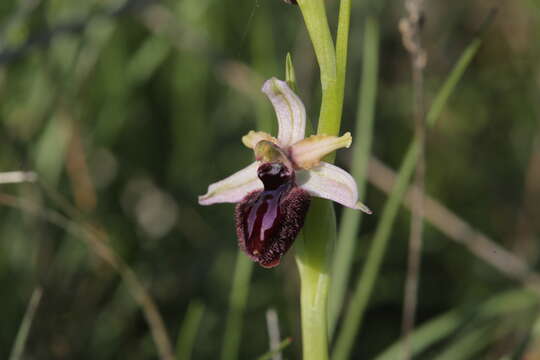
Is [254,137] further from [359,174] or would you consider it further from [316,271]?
[359,174]

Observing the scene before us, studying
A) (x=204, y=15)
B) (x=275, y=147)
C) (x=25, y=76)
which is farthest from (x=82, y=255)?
(x=275, y=147)

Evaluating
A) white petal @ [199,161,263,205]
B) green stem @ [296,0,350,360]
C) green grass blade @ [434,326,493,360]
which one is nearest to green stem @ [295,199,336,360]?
green stem @ [296,0,350,360]

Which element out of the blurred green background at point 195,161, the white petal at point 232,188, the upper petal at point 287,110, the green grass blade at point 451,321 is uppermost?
the blurred green background at point 195,161

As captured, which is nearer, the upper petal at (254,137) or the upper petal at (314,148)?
the upper petal at (314,148)

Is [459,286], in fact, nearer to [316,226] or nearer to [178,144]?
[178,144]

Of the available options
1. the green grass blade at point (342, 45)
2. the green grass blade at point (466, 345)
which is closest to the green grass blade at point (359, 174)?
the green grass blade at point (466, 345)

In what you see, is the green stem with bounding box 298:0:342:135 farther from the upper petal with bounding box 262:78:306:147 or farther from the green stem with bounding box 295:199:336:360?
the green stem with bounding box 295:199:336:360

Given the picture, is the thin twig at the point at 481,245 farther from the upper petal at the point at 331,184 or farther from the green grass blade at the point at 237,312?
the upper petal at the point at 331,184
